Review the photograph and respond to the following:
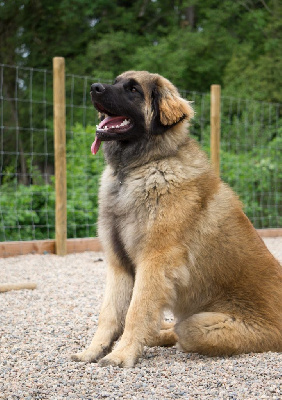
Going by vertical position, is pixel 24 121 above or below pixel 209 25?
below

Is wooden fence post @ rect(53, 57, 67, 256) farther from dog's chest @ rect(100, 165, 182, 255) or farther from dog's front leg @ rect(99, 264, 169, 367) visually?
dog's front leg @ rect(99, 264, 169, 367)

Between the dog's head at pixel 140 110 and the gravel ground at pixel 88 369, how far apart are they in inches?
51.3

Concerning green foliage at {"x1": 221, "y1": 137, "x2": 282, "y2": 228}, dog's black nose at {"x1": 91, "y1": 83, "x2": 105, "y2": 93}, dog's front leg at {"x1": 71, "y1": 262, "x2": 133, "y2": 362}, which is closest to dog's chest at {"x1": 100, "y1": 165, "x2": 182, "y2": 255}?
dog's front leg at {"x1": 71, "y1": 262, "x2": 133, "y2": 362}

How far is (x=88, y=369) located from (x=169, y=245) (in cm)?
79

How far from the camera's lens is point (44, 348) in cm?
358

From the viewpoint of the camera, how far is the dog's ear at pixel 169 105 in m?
3.39

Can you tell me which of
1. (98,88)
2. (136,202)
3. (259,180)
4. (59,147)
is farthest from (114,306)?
(259,180)

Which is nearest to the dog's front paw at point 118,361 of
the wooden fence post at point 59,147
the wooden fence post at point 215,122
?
the wooden fence post at point 59,147

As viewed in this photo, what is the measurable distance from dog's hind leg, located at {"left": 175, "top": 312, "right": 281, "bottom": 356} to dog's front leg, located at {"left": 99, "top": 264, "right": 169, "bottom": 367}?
0.19m

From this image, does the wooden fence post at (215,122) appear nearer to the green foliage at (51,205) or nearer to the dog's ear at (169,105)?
the green foliage at (51,205)

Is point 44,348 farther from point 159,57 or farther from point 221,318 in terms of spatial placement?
point 159,57

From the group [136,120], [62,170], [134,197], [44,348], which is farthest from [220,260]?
[62,170]

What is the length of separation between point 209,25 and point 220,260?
15695 mm

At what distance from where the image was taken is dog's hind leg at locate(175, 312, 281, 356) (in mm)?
3184
